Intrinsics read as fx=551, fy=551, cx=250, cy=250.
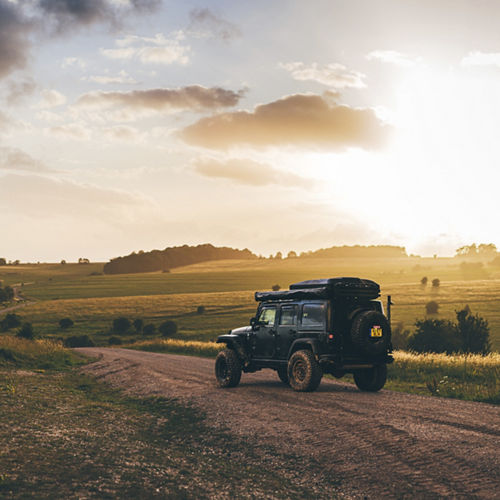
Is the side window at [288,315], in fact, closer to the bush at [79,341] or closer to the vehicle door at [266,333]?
the vehicle door at [266,333]

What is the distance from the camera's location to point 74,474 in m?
7.98

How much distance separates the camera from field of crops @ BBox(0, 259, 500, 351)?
7169 cm

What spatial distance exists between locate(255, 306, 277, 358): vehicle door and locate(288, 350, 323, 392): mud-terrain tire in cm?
112

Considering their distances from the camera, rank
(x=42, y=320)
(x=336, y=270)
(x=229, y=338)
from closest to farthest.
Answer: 1. (x=229, y=338)
2. (x=42, y=320)
3. (x=336, y=270)

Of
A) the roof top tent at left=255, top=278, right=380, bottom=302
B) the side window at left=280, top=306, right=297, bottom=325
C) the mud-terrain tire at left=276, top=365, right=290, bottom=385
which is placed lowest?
the mud-terrain tire at left=276, top=365, right=290, bottom=385

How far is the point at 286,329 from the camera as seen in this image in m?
16.0

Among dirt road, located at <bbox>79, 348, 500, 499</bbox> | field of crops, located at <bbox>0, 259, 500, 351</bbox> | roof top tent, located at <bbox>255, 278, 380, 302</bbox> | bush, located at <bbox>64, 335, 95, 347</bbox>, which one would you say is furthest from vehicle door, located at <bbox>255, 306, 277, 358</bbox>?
bush, located at <bbox>64, 335, 95, 347</bbox>

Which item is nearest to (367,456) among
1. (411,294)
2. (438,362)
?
(438,362)

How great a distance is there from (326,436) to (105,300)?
93672mm

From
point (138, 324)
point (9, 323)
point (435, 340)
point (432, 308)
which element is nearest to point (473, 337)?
point (435, 340)

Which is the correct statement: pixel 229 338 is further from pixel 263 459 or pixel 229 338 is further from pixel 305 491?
pixel 305 491

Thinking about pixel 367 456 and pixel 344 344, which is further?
pixel 344 344

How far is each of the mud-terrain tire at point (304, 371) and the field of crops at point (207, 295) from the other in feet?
144

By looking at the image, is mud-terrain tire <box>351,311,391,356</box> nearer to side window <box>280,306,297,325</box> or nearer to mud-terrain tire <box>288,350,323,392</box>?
mud-terrain tire <box>288,350,323,392</box>
